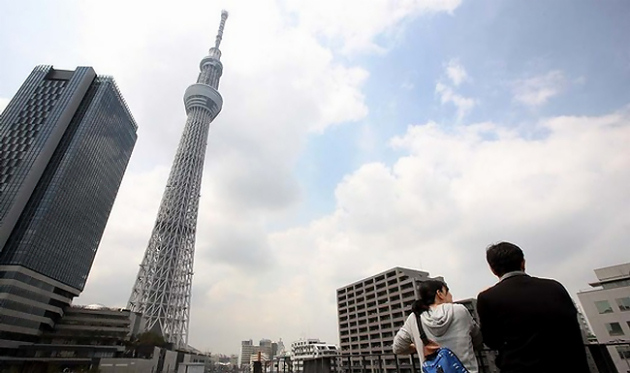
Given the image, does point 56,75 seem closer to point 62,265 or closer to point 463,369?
point 62,265

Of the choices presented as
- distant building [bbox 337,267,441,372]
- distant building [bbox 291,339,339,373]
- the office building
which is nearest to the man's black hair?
distant building [bbox 337,267,441,372]

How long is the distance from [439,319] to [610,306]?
1401 inches

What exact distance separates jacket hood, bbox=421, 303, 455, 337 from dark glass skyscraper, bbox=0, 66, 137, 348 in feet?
188

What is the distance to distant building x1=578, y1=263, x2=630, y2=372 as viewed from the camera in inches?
985

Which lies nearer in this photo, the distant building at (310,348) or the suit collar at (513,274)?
the suit collar at (513,274)

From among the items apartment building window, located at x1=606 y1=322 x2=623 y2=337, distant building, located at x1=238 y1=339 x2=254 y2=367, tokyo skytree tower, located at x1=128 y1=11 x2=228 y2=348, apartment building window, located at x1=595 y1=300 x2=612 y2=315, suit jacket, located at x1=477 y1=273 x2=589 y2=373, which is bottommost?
suit jacket, located at x1=477 y1=273 x2=589 y2=373

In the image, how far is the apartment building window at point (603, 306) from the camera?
85.0 ft

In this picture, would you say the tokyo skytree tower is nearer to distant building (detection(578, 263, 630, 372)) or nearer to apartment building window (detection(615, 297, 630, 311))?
distant building (detection(578, 263, 630, 372))

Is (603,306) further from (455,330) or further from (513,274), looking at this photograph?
(455,330)

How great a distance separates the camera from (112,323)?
52.3m

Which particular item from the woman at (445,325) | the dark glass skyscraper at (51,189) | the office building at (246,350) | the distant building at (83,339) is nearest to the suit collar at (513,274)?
the woman at (445,325)

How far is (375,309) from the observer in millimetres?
54938

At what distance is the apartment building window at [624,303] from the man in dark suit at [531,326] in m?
35.3

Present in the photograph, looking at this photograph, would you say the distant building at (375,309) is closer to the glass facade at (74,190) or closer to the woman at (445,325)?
the woman at (445,325)
